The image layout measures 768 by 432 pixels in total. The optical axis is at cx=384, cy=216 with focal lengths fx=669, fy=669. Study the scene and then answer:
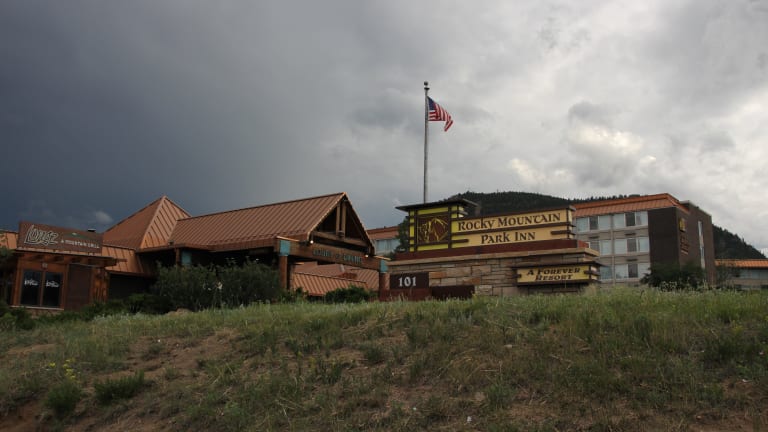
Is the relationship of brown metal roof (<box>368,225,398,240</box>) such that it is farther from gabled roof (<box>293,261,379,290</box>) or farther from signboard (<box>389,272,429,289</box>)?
signboard (<box>389,272,429,289</box>)

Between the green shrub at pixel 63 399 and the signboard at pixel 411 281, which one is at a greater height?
the signboard at pixel 411 281

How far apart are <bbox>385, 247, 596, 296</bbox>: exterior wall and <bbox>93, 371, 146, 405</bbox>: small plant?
866cm

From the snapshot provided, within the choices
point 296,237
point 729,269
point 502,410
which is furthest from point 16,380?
point 729,269

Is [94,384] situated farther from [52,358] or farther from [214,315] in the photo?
[214,315]

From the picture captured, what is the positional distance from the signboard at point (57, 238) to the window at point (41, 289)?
1060mm

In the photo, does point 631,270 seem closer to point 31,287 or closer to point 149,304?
point 149,304

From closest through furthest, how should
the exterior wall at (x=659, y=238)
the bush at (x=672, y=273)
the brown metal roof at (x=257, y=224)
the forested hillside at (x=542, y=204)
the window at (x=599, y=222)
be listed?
the brown metal roof at (x=257, y=224), the bush at (x=672, y=273), the exterior wall at (x=659, y=238), the window at (x=599, y=222), the forested hillside at (x=542, y=204)

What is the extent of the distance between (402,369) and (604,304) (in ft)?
11.5

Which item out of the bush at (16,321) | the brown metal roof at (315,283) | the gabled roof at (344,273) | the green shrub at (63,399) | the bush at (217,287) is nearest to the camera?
the green shrub at (63,399)

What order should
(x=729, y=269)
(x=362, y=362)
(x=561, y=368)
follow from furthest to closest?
(x=729, y=269) < (x=362, y=362) < (x=561, y=368)

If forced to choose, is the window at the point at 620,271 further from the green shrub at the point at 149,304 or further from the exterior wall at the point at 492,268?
the green shrub at the point at 149,304

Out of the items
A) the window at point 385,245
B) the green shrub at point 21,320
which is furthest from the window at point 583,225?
the green shrub at point 21,320

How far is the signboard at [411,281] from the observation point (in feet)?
57.2

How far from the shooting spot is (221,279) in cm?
2134
